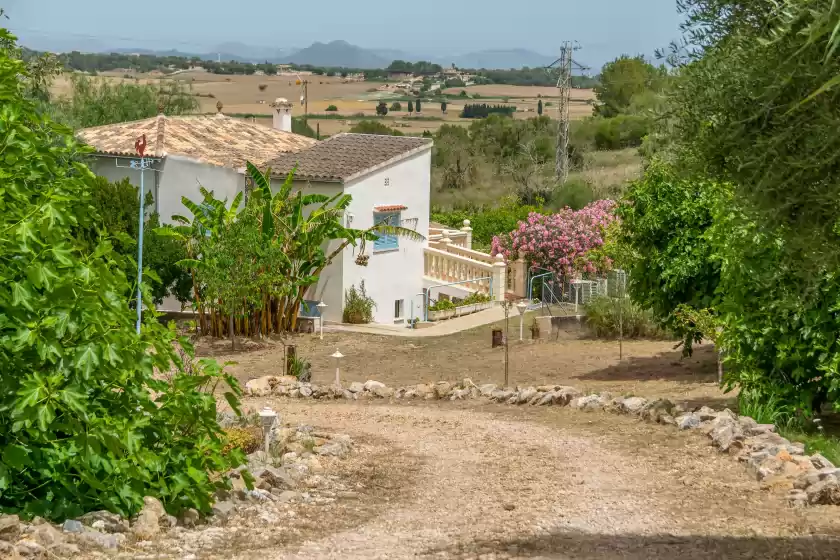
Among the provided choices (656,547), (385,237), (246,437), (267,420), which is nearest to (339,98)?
(385,237)

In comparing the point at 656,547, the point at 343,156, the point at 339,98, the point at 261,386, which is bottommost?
the point at 656,547

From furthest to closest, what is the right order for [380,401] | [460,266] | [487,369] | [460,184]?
[460,184] < [460,266] < [487,369] < [380,401]

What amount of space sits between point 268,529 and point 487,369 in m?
13.8

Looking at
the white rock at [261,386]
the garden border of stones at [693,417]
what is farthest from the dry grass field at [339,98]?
the garden border of stones at [693,417]

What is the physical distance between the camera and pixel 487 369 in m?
22.8

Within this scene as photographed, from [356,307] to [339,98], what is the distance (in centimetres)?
9758

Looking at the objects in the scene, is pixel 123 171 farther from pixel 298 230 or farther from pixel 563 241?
pixel 563 241

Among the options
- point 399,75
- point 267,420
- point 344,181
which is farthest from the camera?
point 399,75

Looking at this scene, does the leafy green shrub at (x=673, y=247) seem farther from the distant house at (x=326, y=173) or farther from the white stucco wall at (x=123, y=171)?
the white stucco wall at (x=123, y=171)

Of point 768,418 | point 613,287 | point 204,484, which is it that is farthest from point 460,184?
point 204,484

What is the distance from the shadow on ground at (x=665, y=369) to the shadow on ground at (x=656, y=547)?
11.0 meters

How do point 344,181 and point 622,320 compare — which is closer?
point 622,320

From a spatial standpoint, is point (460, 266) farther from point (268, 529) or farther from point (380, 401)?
point (268, 529)

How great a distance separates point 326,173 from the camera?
2969 cm
